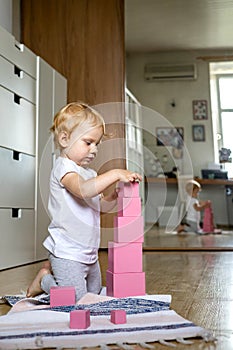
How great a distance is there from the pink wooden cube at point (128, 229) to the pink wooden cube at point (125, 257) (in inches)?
0.6

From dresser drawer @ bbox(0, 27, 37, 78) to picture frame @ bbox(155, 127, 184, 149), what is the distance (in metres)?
4.19

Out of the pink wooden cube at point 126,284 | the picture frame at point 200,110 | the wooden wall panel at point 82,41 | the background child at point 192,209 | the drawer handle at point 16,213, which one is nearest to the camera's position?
the pink wooden cube at point 126,284

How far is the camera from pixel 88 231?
3.68ft

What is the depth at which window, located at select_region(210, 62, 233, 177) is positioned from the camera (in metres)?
6.02

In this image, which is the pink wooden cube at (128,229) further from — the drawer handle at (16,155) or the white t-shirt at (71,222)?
the drawer handle at (16,155)

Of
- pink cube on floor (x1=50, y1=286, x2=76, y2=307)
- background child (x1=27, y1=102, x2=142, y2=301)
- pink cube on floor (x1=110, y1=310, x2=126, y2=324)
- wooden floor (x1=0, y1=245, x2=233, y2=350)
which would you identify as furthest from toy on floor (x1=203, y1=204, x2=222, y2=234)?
pink cube on floor (x1=110, y1=310, x2=126, y2=324)

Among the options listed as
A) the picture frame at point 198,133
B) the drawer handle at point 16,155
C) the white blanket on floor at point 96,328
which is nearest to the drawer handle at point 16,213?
the drawer handle at point 16,155

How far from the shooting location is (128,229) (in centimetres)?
107

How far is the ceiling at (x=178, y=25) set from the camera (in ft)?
14.8

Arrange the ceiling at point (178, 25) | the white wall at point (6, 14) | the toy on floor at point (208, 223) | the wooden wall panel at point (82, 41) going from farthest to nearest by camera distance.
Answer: the toy on floor at point (208, 223) < the ceiling at point (178, 25) < the wooden wall panel at point (82, 41) < the white wall at point (6, 14)

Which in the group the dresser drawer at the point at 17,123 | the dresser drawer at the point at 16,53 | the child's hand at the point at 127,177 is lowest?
the child's hand at the point at 127,177

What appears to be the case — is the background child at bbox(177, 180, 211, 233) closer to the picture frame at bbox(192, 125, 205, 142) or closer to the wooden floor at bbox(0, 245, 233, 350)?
the picture frame at bbox(192, 125, 205, 142)

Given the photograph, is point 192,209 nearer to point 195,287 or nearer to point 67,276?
point 195,287

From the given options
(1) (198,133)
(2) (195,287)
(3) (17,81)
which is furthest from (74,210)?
(1) (198,133)
